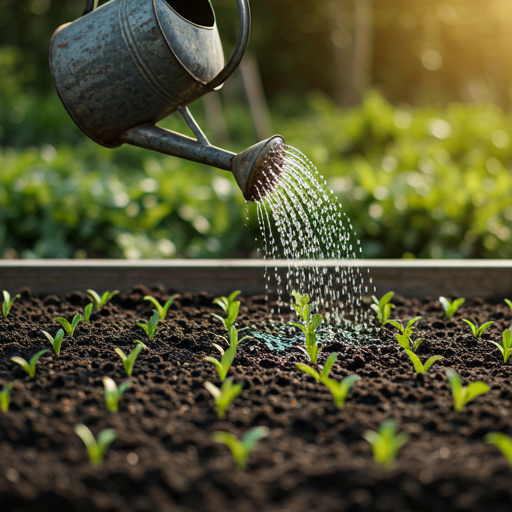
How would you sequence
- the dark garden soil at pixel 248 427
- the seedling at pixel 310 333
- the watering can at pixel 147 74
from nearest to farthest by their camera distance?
the dark garden soil at pixel 248 427
the watering can at pixel 147 74
the seedling at pixel 310 333

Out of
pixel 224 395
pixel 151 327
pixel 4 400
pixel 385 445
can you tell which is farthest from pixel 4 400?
pixel 385 445

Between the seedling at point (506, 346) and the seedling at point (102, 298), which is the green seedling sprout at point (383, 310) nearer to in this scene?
the seedling at point (506, 346)

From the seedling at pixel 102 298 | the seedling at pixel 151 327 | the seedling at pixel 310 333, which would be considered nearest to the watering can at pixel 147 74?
the seedling at pixel 310 333

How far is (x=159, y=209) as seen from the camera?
3729mm

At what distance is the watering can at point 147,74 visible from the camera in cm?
165

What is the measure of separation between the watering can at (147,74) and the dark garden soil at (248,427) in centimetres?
60

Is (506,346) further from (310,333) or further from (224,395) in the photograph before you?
(224,395)

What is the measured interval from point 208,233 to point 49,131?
6.12 meters

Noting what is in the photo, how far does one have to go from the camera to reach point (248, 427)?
138 centimetres

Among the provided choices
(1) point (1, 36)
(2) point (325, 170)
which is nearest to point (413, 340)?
(2) point (325, 170)

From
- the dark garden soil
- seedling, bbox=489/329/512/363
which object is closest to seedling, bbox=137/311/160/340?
the dark garden soil

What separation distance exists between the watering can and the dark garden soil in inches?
23.5

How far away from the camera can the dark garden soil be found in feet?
3.64

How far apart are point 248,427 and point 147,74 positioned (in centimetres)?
100
